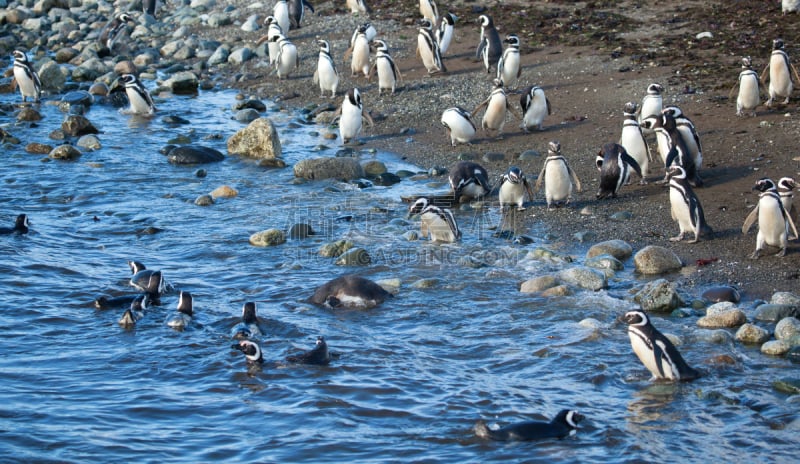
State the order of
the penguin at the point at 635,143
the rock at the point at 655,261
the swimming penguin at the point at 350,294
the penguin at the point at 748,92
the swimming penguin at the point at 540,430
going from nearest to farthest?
the swimming penguin at the point at 540,430, the swimming penguin at the point at 350,294, the rock at the point at 655,261, the penguin at the point at 635,143, the penguin at the point at 748,92

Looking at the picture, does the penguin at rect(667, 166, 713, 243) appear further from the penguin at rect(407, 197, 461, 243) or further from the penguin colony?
the penguin at rect(407, 197, 461, 243)

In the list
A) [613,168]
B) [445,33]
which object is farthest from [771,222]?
[445,33]

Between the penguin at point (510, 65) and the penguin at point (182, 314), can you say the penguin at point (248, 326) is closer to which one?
the penguin at point (182, 314)

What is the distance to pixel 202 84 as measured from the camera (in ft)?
64.5

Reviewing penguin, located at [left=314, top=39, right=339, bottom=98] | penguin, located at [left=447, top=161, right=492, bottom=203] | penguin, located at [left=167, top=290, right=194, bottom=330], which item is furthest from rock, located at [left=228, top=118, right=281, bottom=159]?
penguin, located at [left=167, top=290, right=194, bottom=330]

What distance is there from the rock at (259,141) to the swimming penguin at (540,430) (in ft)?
28.5

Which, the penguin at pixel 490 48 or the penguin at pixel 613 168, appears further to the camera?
the penguin at pixel 490 48

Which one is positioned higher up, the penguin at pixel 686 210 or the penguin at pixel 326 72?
the penguin at pixel 326 72

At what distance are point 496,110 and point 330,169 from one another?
102 inches

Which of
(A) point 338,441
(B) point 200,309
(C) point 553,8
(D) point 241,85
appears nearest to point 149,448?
(A) point 338,441

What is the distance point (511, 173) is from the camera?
11.0 m

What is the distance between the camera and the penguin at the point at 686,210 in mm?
9883

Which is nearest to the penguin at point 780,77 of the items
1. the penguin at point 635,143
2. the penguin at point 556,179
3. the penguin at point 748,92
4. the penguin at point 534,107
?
the penguin at point 748,92

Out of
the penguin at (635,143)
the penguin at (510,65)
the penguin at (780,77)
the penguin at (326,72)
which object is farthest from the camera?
the penguin at (326,72)
